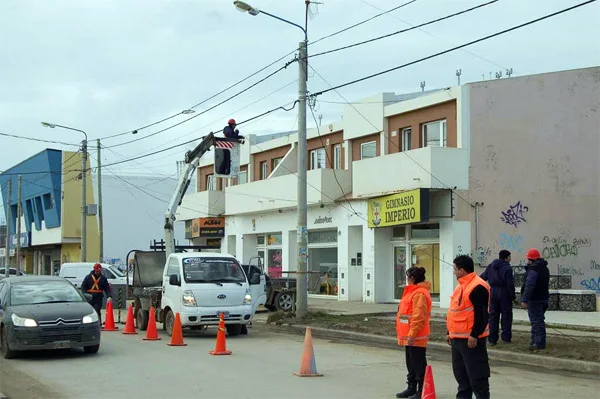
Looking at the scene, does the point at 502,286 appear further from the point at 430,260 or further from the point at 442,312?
the point at 430,260

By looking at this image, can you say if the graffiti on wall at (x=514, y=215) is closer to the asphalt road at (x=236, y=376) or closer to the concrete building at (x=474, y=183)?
the concrete building at (x=474, y=183)

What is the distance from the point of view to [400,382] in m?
11.2

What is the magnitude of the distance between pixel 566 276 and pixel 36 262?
2116 inches

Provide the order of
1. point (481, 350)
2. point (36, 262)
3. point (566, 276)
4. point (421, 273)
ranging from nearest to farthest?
point (481, 350) → point (421, 273) → point (566, 276) → point (36, 262)

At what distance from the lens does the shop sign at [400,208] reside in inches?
964

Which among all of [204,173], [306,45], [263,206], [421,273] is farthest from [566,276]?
[204,173]

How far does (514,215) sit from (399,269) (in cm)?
481

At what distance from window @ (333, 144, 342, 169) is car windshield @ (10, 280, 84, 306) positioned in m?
18.6

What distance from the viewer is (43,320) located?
13414mm

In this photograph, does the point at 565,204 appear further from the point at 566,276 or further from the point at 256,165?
the point at 256,165

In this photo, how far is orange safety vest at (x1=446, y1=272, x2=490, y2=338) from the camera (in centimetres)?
835

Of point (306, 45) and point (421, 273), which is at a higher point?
point (306, 45)

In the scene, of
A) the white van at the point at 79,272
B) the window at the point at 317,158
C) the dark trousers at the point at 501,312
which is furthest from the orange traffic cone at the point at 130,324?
the window at the point at 317,158

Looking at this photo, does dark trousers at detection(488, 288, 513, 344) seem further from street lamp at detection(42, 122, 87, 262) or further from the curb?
street lamp at detection(42, 122, 87, 262)
